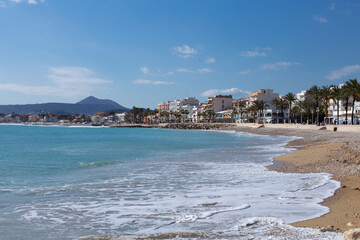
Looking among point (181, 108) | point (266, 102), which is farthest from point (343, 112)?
point (181, 108)

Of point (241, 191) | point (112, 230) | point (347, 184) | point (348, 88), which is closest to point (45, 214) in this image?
point (112, 230)

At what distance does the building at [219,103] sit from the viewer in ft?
497

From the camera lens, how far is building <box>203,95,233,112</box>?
151 metres

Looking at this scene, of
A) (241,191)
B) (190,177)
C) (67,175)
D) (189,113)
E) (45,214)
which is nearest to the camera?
(45,214)

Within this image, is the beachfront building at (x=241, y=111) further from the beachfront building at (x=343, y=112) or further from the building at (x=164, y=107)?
the building at (x=164, y=107)

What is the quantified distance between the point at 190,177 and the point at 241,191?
405 centimetres

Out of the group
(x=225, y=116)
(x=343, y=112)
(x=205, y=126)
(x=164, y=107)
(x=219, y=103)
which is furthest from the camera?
(x=164, y=107)

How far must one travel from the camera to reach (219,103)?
15350cm

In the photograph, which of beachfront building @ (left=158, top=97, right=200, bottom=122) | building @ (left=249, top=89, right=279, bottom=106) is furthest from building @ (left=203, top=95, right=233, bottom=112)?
building @ (left=249, top=89, right=279, bottom=106)

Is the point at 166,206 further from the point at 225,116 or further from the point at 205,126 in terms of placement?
the point at 225,116

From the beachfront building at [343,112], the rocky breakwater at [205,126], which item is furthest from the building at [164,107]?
the beachfront building at [343,112]

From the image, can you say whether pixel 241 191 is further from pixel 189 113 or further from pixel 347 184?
pixel 189 113

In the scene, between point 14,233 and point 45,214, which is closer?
point 14,233

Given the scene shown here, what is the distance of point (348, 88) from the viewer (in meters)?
59.3
